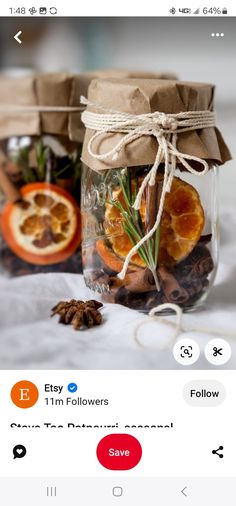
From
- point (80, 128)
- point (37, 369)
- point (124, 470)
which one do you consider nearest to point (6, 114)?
point (80, 128)

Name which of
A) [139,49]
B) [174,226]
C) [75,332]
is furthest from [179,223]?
[139,49]

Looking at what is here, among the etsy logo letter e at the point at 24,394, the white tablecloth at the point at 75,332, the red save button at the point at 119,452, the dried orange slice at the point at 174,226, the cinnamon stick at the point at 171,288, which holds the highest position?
the dried orange slice at the point at 174,226

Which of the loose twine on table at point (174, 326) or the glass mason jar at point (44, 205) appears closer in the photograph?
the loose twine on table at point (174, 326)

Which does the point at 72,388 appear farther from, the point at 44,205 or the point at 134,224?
the point at 44,205

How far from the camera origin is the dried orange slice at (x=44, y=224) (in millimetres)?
874

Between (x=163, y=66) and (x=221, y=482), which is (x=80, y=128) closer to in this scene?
(x=163, y=66)

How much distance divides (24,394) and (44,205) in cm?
27

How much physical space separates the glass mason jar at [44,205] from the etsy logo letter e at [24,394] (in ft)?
0.73

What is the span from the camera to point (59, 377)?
0.68 meters

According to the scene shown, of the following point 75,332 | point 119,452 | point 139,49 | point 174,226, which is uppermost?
point 139,49

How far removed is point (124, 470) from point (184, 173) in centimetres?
29

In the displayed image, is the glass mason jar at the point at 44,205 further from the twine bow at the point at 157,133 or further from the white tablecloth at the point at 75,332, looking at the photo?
the twine bow at the point at 157,133

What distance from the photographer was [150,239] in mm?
725

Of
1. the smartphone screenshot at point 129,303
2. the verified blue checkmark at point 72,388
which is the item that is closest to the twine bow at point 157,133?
the smartphone screenshot at point 129,303
